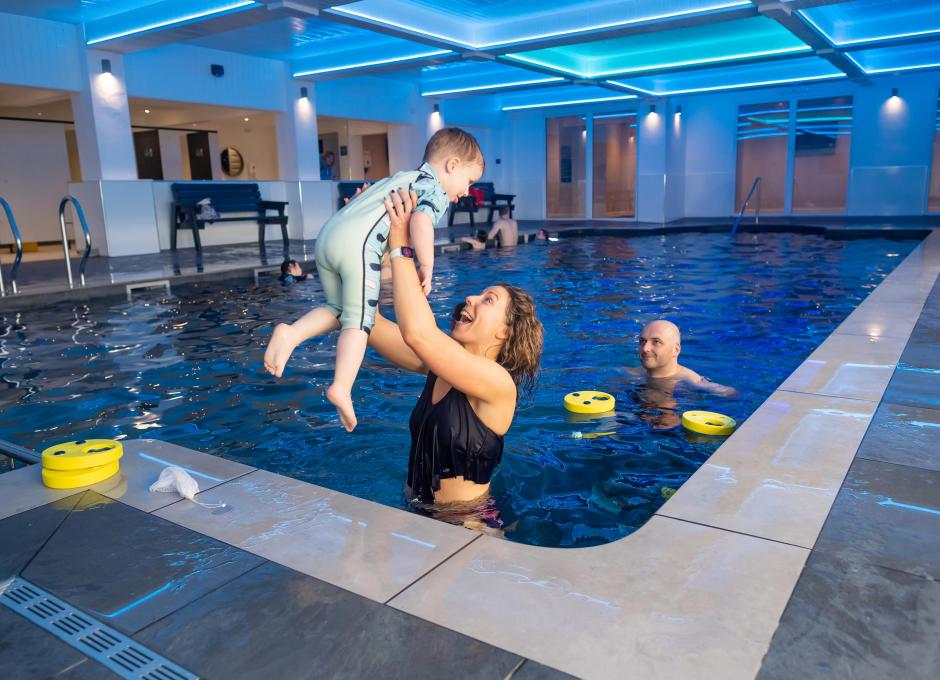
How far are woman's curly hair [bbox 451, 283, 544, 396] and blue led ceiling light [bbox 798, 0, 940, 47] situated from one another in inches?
407

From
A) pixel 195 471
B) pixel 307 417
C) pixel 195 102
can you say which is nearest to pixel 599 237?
pixel 195 102

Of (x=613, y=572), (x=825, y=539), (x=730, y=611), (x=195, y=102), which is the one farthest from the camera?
(x=195, y=102)

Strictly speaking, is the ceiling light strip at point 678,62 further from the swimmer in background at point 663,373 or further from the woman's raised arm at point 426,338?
the woman's raised arm at point 426,338

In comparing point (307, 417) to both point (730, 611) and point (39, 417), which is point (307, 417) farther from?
point (730, 611)

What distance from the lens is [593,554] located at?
1928 millimetres

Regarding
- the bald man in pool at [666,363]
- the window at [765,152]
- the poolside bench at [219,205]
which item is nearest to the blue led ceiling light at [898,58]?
the window at [765,152]

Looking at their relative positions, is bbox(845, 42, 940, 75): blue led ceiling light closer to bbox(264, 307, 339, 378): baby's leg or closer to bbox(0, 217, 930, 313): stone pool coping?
bbox(0, 217, 930, 313): stone pool coping

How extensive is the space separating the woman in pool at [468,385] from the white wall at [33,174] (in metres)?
17.0

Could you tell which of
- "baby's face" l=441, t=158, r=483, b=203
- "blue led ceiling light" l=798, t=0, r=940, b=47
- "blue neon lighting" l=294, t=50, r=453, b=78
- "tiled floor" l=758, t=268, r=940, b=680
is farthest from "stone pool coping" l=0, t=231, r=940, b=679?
"blue neon lighting" l=294, t=50, r=453, b=78

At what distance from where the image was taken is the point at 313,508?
2287mm

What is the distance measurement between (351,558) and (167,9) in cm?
1105

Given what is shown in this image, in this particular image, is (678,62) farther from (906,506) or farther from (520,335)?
(906,506)

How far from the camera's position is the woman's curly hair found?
2.59 metres

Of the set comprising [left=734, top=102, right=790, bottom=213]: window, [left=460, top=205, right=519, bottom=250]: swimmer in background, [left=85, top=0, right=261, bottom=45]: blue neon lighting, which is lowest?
[left=460, top=205, right=519, bottom=250]: swimmer in background
